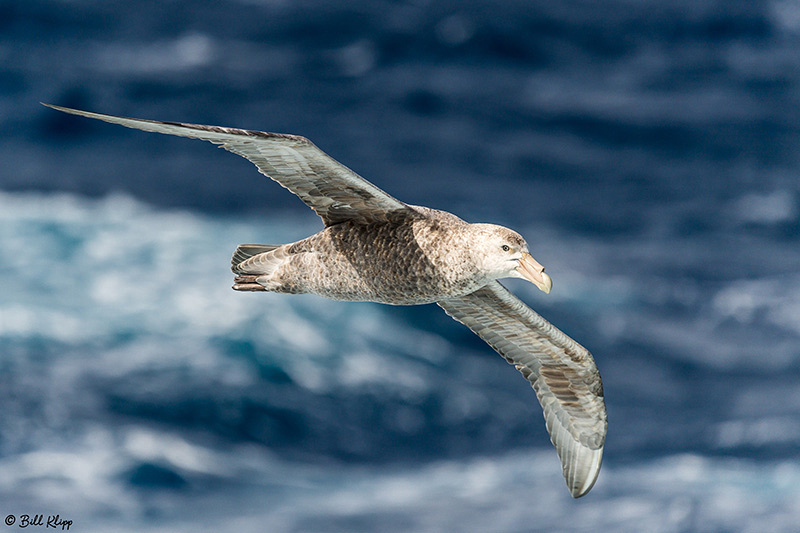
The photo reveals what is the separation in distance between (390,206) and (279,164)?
124 centimetres

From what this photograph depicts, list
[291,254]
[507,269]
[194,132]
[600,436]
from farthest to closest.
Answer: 1. [600,436]
2. [291,254]
3. [507,269]
4. [194,132]

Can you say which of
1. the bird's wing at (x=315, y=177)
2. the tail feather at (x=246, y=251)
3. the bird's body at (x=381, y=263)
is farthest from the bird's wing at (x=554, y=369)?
the tail feather at (x=246, y=251)

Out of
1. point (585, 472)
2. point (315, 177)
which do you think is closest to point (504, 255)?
point (315, 177)

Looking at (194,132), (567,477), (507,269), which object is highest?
(194,132)

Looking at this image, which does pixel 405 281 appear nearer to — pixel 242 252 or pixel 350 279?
pixel 350 279

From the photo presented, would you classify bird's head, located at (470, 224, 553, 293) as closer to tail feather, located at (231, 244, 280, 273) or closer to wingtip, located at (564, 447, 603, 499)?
tail feather, located at (231, 244, 280, 273)

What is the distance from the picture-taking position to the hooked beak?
9.34m

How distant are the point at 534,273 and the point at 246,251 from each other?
11.9ft

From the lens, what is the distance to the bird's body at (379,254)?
9.55m

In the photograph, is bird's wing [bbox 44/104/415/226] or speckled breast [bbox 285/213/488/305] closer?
bird's wing [bbox 44/104/415/226]

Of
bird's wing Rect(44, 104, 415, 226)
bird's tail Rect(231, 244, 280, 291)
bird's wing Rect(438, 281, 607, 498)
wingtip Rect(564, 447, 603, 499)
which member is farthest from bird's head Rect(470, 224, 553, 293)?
wingtip Rect(564, 447, 603, 499)

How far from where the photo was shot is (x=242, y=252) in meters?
11.4

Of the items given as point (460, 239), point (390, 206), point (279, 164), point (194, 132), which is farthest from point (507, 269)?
point (194, 132)

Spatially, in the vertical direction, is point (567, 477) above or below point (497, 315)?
below
